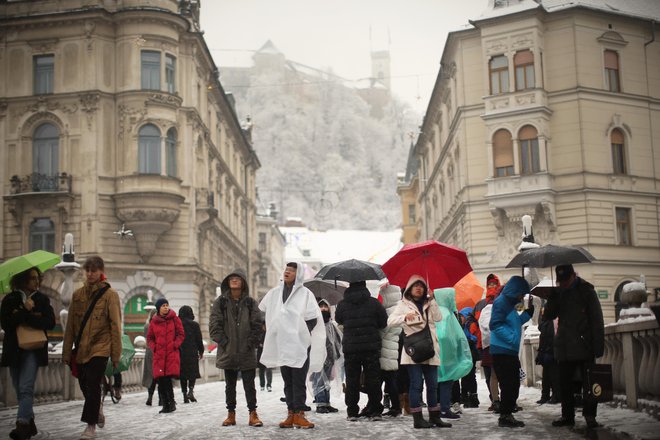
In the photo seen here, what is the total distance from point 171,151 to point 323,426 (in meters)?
29.9

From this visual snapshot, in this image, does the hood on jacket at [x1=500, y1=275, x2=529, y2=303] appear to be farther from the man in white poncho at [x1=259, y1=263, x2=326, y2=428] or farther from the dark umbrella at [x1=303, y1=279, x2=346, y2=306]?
the dark umbrella at [x1=303, y1=279, x2=346, y2=306]

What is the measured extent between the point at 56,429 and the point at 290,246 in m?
109

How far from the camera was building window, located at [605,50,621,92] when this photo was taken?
38.9 meters

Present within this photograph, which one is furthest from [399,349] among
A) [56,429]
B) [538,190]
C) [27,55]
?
[27,55]

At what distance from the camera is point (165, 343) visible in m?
15.8

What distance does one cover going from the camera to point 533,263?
10.8 metres

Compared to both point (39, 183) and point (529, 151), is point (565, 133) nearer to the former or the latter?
point (529, 151)

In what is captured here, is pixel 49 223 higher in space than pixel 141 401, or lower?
higher

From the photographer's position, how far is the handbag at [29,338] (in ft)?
33.1

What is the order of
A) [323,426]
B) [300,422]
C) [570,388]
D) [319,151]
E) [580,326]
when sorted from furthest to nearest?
[319,151] < [323,426] < [300,422] < [570,388] < [580,326]

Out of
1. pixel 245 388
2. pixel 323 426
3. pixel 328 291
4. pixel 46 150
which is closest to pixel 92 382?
pixel 245 388

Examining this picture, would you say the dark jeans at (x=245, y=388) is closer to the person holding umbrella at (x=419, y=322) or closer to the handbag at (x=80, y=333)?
the person holding umbrella at (x=419, y=322)

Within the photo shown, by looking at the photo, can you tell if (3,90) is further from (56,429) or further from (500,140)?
(56,429)

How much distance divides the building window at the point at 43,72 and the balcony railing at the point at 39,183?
13.3 ft
